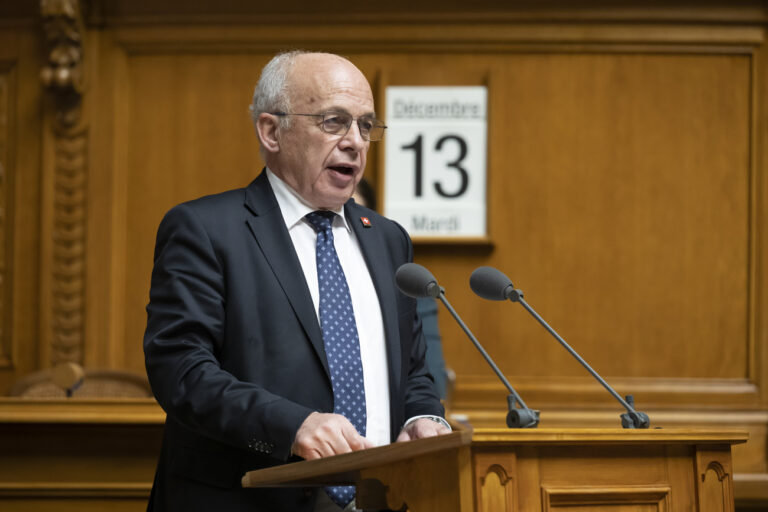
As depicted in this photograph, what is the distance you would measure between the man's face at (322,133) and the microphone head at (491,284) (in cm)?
33

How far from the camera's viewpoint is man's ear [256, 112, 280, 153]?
200 centimetres

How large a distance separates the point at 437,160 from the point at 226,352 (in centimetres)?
301

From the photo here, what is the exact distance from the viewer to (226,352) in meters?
1.76

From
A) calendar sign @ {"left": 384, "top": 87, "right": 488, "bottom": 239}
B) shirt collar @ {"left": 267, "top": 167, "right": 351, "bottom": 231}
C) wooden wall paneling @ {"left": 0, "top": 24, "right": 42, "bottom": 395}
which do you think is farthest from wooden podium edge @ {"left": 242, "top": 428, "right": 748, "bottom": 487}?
wooden wall paneling @ {"left": 0, "top": 24, "right": 42, "bottom": 395}

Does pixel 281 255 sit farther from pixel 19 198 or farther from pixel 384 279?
pixel 19 198

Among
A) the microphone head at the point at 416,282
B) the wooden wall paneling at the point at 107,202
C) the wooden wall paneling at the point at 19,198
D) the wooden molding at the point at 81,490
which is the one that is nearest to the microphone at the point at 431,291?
the microphone head at the point at 416,282

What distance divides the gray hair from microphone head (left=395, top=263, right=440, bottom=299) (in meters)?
0.44

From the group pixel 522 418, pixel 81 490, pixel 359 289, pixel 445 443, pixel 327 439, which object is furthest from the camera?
pixel 81 490

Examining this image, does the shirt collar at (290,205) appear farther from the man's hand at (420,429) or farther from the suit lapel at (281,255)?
the man's hand at (420,429)

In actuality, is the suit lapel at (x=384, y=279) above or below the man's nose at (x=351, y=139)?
below

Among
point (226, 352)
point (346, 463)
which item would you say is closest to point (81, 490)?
point (226, 352)

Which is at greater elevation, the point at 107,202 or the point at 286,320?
the point at 107,202

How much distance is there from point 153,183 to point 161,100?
42 centimetres

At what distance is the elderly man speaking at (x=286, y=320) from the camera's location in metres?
1.62
